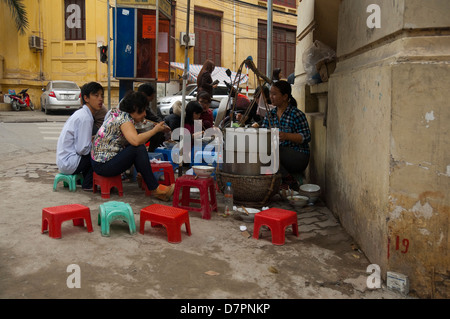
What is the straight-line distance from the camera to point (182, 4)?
68.8 ft

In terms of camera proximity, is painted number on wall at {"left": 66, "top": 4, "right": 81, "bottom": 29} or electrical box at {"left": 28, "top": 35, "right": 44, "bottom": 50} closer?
electrical box at {"left": 28, "top": 35, "right": 44, "bottom": 50}

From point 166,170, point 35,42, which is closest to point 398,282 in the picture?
point 166,170

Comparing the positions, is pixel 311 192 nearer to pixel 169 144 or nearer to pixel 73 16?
pixel 169 144

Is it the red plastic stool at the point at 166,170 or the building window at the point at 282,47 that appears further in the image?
the building window at the point at 282,47

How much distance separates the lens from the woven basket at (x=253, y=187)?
4.49 metres

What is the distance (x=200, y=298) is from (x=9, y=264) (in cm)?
135

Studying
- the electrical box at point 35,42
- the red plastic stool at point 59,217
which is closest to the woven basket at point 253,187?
the red plastic stool at point 59,217

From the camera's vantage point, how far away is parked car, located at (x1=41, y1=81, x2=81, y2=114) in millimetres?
17859

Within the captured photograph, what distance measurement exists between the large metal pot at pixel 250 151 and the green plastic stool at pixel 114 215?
4.55ft

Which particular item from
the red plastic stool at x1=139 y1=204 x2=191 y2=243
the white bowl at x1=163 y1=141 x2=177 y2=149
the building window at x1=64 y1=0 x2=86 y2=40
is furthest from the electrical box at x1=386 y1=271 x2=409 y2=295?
the building window at x1=64 y1=0 x2=86 y2=40

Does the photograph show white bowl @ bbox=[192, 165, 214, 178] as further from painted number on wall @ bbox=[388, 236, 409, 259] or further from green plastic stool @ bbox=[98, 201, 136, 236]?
painted number on wall @ bbox=[388, 236, 409, 259]

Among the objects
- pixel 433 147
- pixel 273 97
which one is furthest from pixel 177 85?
pixel 433 147

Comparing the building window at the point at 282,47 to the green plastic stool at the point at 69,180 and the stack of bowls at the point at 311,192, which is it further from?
the green plastic stool at the point at 69,180

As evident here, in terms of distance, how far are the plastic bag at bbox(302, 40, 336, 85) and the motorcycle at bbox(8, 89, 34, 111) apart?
55.2 ft
